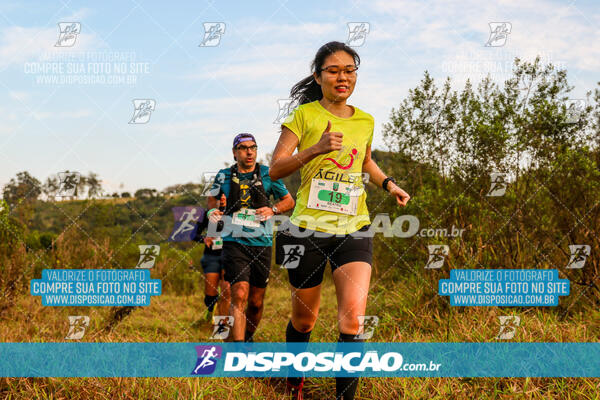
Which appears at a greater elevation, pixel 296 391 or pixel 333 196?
pixel 333 196

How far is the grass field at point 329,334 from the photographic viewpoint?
360 centimetres

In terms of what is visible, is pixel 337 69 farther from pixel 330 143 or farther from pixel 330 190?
pixel 330 190

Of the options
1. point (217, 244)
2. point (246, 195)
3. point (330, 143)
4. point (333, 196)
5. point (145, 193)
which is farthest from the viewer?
point (145, 193)

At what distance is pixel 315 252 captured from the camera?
11.4 ft

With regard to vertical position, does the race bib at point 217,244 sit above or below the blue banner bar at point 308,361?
above

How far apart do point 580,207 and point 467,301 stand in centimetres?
209

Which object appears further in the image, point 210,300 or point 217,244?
point 210,300

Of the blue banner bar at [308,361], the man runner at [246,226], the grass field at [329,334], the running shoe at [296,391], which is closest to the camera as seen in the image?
the grass field at [329,334]

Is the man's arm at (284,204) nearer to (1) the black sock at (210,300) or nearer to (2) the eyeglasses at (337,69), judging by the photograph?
(2) the eyeglasses at (337,69)

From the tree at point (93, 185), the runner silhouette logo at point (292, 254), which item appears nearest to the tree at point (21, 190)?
the tree at point (93, 185)

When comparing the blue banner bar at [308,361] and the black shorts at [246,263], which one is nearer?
the blue banner bar at [308,361]

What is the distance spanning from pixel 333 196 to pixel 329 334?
2.61 m

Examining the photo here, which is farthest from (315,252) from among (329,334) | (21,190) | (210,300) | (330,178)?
(21,190)

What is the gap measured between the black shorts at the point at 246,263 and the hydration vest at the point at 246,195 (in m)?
0.37
